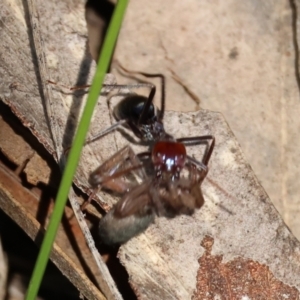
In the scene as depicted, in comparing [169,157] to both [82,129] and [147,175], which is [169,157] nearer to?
[147,175]

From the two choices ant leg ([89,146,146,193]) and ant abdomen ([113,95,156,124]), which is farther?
ant abdomen ([113,95,156,124])

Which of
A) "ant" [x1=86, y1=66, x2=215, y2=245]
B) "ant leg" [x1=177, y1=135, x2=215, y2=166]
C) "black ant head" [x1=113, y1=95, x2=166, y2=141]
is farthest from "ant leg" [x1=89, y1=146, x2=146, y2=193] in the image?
"ant leg" [x1=177, y1=135, x2=215, y2=166]

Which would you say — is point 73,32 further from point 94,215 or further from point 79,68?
point 94,215

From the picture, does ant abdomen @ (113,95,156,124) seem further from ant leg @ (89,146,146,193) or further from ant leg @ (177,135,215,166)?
ant leg @ (177,135,215,166)

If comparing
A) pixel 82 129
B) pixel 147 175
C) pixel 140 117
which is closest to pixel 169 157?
pixel 147 175

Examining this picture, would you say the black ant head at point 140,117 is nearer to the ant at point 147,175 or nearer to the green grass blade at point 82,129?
the ant at point 147,175

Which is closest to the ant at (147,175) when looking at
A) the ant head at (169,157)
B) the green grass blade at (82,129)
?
the ant head at (169,157)

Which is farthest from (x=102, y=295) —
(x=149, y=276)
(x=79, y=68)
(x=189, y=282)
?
(x=79, y=68)
